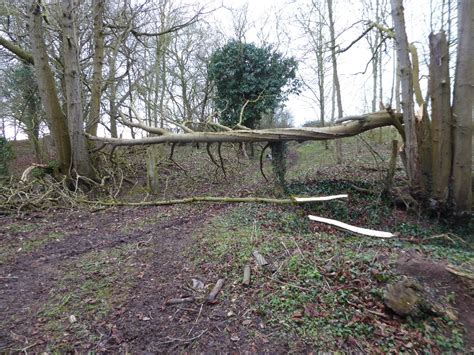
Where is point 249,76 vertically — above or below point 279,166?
above

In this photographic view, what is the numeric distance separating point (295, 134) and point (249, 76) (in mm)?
7397

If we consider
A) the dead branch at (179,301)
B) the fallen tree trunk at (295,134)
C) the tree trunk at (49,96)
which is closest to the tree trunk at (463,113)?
the fallen tree trunk at (295,134)

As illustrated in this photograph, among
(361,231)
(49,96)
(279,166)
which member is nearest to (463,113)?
(361,231)

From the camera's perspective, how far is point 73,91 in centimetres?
684

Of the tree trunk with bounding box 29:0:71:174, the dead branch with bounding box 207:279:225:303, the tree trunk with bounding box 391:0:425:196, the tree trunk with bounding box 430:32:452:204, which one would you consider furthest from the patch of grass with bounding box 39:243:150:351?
the tree trunk with bounding box 430:32:452:204

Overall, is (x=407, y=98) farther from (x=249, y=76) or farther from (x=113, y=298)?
(x=249, y=76)

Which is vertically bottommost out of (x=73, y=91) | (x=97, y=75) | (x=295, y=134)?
(x=295, y=134)

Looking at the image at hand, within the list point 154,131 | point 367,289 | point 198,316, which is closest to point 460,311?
point 367,289

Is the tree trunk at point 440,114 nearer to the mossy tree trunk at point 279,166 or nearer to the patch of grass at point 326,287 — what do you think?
the patch of grass at point 326,287

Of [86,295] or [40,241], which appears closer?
[86,295]

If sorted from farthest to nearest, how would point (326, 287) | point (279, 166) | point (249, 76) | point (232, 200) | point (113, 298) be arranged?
point (249, 76) < point (279, 166) < point (232, 200) < point (113, 298) < point (326, 287)

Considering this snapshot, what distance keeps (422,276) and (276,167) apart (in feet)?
13.7

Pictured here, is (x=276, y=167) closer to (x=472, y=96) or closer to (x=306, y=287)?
(x=472, y=96)

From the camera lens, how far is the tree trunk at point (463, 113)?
4.48 metres
